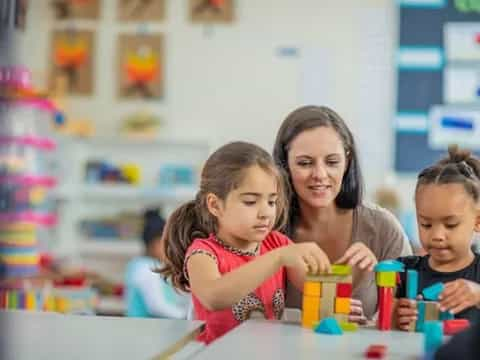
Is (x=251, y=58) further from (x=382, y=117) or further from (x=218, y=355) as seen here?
(x=218, y=355)

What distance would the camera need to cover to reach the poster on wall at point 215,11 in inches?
224

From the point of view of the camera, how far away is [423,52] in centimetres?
540

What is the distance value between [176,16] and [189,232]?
14.3 ft

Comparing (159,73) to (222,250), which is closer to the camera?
(222,250)

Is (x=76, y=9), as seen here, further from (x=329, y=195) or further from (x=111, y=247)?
(x=329, y=195)

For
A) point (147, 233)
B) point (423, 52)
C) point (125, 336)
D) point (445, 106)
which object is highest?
point (423, 52)

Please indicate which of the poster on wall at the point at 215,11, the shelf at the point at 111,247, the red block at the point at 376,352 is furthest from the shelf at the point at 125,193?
the red block at the point at 376,352

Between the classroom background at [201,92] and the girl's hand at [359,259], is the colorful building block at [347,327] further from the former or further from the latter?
the classroom background at [201,92]

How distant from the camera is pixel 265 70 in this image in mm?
5660

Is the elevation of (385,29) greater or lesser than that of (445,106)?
greater

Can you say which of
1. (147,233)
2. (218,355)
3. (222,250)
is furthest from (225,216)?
(147,233)

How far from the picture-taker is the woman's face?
170cm

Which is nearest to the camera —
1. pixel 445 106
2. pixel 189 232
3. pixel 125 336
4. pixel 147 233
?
pixel 125 336

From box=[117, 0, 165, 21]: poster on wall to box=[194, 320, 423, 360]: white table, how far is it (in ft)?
15.8
